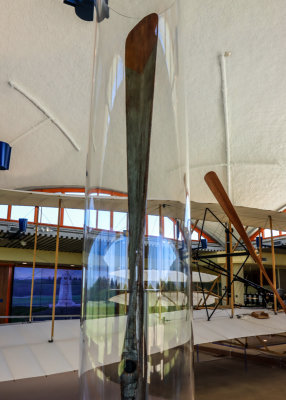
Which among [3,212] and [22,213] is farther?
[22,213]

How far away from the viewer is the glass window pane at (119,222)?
0.51m

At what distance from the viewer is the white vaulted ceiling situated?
7.88 m

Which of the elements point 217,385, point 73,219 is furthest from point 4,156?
point 217,385

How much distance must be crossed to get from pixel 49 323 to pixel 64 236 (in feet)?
26.4

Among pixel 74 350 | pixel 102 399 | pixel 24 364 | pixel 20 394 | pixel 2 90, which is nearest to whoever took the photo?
pixel 102 399

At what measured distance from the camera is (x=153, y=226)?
20.5 inches

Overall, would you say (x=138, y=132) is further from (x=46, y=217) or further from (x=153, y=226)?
(x=46, y=217)

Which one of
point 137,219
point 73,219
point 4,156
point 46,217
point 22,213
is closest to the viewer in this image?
point 137,219

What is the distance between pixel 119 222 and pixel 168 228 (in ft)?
0.26

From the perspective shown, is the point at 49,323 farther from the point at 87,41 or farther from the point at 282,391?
the point at 87,41

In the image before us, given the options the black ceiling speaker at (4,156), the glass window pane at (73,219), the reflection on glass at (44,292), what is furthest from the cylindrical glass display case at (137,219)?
the reflection on glass at (44,292)

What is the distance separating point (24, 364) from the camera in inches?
107

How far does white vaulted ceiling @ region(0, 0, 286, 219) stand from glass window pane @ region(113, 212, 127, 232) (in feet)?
23.5

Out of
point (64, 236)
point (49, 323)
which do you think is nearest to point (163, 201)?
point (49, 323)
